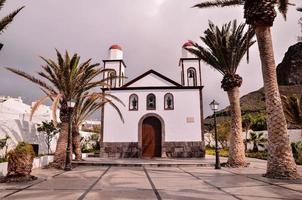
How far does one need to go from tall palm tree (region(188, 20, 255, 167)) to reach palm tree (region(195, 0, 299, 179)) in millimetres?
3158

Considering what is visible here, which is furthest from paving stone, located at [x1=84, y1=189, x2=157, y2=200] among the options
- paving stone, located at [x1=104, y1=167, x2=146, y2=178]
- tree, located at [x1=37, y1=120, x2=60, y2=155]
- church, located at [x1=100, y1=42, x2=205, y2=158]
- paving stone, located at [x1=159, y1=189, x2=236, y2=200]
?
church, located at [x1=100, y1=42, x2=205, y2=158]

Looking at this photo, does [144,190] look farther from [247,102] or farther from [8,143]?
[247,102]

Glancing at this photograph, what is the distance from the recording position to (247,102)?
76562mm

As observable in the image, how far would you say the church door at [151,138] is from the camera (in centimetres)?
2167

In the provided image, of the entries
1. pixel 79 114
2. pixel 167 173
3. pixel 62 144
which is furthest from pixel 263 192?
pixel 79 114

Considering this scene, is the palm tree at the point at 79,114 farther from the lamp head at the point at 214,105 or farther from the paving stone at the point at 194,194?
the paving stone at the point at 194,194

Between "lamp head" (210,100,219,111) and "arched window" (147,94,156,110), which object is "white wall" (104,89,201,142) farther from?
"lamp head" (210,100,219,111)

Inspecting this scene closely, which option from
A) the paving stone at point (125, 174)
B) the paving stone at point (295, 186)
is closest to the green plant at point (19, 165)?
the paving stone at point (125, 174)

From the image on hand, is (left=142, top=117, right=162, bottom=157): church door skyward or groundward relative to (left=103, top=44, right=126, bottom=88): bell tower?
groundward

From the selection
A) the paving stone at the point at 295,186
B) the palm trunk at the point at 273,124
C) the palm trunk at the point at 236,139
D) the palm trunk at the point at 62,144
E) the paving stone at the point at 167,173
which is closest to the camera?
the paving stone at the point at 295,186

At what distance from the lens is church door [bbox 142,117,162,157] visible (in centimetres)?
2167

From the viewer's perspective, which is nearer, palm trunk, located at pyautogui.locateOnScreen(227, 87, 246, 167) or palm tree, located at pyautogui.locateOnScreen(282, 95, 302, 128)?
palm trunk, located at pyautogui.locateOnScreen(227, 87, 246, 167)

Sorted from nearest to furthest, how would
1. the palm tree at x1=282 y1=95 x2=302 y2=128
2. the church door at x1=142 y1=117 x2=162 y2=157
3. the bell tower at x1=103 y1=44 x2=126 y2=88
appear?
the palm tree at x1=282 y1=95 x2=302 y2=128 → the church door at x1=142 y1=117 x2=162 y2=157 → the bell tower at x1=103 y1=44 x2=126 y2=88

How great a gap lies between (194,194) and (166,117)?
50.4 ft
